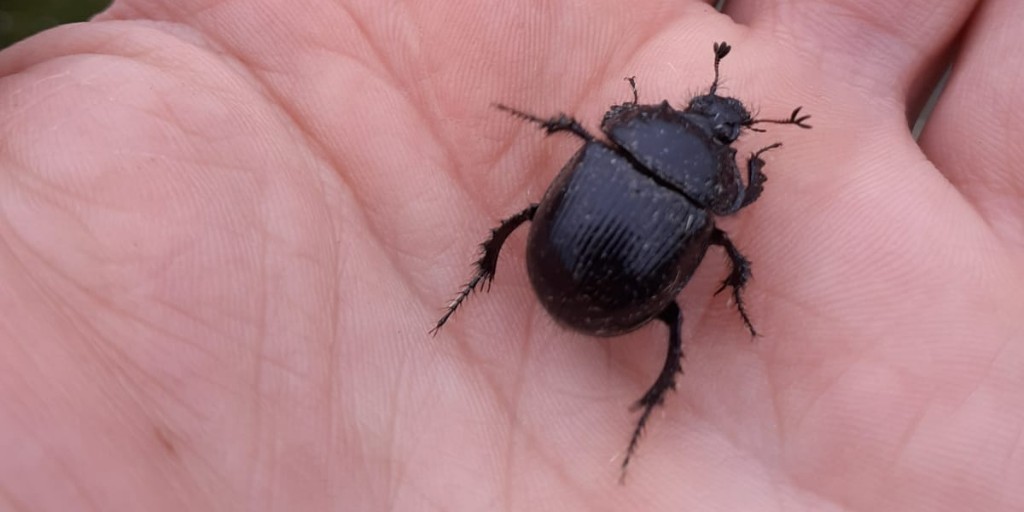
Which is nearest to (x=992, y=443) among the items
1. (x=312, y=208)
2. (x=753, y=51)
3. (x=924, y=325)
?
(x=924, y=325)

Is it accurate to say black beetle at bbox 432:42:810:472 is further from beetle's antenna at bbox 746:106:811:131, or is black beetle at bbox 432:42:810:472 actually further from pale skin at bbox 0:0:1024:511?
pale skin at bbox 0:0:1024:511

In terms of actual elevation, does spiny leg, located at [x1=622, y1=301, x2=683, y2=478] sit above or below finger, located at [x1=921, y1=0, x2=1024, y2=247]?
below

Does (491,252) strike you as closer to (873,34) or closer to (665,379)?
(665,379)

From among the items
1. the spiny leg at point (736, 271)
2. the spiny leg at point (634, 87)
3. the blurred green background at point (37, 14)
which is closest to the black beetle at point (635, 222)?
the spiny leg at point (736, 271)

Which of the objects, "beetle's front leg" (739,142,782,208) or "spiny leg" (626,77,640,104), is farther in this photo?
"spiny leg" (626,77,640,104)

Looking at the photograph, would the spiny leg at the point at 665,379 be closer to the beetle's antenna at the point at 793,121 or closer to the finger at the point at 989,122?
the beetle's antenna at the point at 793,121

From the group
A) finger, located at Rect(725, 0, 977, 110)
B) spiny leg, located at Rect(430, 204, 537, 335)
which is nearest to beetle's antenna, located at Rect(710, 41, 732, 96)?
finger, located at Rect(725, 0, 977, 110)

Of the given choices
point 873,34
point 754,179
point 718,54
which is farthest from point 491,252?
point 873,34

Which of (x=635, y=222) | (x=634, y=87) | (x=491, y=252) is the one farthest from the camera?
(x=634, y=87)
